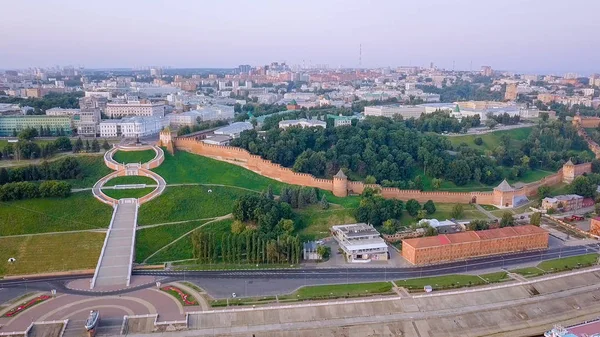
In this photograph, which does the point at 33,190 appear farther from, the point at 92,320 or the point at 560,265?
the point at 560,265

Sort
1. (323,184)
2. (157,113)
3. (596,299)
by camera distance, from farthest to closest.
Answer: (157,113)
(323,184)
(596,299)

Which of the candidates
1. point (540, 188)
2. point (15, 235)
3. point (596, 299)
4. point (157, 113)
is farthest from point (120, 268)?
point (157, 113)

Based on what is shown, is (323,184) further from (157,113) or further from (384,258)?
(157,113)

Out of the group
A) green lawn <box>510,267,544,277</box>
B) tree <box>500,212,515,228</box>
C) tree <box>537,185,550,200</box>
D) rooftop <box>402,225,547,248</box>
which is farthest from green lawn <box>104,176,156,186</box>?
tree <box>537,185,550,200</box>

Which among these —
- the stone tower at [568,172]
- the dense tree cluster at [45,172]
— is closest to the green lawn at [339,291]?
the dense tree cluster at [45,172]

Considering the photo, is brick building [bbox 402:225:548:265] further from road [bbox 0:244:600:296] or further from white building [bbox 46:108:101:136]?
white building [bbox 46:108:101:136]
